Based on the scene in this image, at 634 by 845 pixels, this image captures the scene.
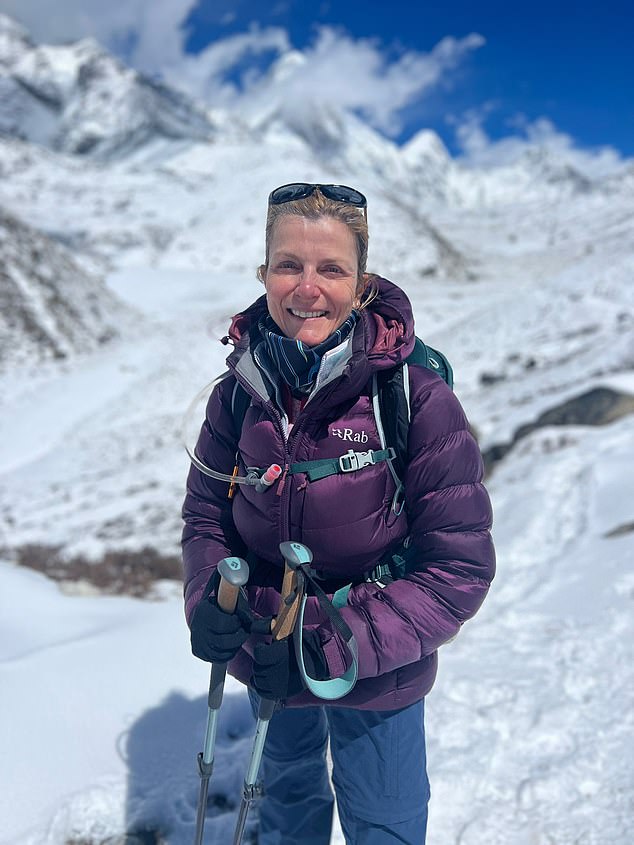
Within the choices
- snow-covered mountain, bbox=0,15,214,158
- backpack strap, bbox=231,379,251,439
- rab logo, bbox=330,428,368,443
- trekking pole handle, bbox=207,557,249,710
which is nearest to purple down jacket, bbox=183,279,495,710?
rab logo, bbox=330,428,368,443

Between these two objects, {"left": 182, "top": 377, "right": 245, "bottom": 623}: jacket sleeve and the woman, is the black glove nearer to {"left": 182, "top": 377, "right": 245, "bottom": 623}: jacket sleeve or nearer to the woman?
the woman

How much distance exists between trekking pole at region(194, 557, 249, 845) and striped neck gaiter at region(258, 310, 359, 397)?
645mm

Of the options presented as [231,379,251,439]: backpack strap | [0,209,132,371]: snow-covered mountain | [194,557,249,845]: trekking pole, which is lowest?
[194,557,249,845]: trekking pole

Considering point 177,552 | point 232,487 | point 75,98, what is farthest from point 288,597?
point 75,98

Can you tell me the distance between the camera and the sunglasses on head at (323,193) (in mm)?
2173

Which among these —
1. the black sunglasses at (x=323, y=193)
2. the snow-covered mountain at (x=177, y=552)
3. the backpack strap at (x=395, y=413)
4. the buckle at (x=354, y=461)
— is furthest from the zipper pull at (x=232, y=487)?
the snow-covered mountain at (x=177, y=552)

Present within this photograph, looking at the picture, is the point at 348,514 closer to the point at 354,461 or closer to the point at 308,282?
the point at 354,461

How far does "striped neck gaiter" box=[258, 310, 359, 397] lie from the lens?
2129mm

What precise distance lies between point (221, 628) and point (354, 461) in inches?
27.2

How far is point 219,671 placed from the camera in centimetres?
226

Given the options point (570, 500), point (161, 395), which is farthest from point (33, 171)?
point (570, 500)

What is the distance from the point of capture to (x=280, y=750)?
8.47 feet

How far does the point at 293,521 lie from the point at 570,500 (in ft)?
21.3

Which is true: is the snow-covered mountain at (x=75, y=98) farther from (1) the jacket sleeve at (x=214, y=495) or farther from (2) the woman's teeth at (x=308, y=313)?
(2) the woman's teeth at (x=308, y=313)
